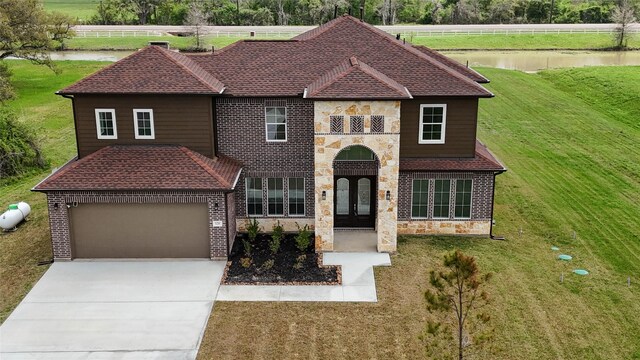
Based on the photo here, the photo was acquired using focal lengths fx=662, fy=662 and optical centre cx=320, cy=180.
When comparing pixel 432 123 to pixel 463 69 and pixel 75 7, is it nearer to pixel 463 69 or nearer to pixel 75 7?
pixel 463 69

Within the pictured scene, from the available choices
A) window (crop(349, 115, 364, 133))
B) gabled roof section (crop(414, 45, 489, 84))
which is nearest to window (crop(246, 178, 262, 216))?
window (crop(349, 115, 364, 133))

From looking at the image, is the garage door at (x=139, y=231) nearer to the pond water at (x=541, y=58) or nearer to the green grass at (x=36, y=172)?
the green grass at (x=36, y=172)

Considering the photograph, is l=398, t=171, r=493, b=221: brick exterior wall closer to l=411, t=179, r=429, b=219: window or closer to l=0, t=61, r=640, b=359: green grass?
l=411, t=179, r=429, b=219: window

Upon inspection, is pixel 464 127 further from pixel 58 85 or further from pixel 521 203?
pixel 58 85

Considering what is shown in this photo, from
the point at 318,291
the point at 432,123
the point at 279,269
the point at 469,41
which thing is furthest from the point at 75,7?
the point at 318,291

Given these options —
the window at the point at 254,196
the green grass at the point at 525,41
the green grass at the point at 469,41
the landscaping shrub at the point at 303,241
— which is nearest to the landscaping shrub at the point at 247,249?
the landscaping shrub at the point at 303,241
